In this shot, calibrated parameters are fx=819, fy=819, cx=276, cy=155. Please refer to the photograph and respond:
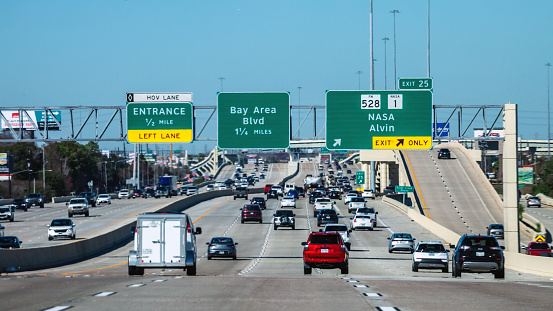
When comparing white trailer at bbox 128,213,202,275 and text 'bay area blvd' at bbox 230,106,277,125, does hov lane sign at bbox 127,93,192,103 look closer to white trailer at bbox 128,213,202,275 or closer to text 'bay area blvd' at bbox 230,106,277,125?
text 'bay area blvd' at bbox 230,106,277,125

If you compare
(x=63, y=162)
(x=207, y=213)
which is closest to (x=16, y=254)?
(x=207, y=213)

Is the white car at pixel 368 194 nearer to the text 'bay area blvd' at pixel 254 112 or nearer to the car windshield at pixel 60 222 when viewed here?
the car windshield at pixel 60 222

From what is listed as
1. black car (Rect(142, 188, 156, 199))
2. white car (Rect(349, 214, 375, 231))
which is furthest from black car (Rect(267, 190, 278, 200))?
white car (Rect(349, 214, 375, 231))

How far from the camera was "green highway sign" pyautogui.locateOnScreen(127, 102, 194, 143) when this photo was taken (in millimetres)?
42625

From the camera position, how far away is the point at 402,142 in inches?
1614

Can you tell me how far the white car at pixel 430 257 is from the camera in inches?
1371

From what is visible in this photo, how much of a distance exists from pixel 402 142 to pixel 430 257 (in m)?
7.91

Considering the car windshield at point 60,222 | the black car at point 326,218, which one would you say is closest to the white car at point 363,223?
the black car at point 326,218

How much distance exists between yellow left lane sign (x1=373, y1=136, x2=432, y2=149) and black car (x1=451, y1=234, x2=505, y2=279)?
12614mm

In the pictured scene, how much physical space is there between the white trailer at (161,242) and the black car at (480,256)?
9.49 m

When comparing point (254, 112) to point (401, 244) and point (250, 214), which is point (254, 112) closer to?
point (401, 244)

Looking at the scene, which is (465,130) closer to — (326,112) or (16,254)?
(326,112)

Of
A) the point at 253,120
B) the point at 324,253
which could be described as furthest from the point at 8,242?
the point at 324,253

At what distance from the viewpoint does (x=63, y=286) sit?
69.2 feet
